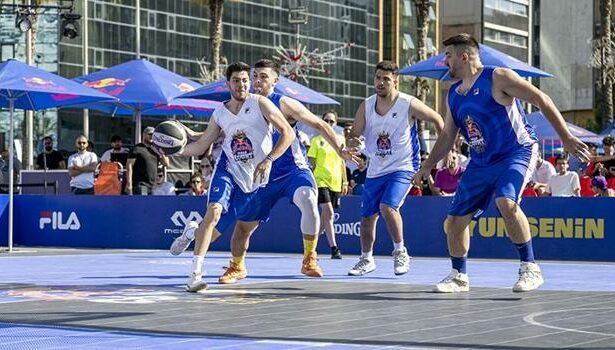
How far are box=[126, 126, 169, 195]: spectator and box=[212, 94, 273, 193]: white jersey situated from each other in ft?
32.2

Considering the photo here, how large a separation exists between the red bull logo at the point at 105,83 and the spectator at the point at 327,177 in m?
7.11

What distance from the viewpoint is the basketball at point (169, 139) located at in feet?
37.7

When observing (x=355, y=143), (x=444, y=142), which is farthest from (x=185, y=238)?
(x=444, y=142)

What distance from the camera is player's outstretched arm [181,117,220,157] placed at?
1164 cm

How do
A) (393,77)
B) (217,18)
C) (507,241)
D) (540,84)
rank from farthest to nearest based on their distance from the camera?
(540,84) → (217,18) → (507,241) → (393,77)

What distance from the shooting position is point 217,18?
44.6m

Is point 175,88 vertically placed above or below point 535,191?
above

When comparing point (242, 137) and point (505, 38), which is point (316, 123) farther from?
point (505, 38)

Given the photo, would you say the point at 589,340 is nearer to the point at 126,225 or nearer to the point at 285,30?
Answer: the point at 126,225

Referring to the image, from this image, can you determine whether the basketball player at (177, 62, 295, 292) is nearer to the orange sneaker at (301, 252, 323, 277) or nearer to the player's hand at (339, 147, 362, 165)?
the player's hand at (339, 147, 362, 165)

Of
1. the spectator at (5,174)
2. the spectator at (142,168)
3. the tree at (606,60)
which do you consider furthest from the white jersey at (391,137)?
the tree at (606,60)

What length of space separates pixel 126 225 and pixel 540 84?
268 ft

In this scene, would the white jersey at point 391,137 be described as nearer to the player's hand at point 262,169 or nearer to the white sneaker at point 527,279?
the player's hand at point 262,169

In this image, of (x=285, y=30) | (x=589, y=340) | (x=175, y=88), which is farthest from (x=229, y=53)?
(x=589, y=340)
